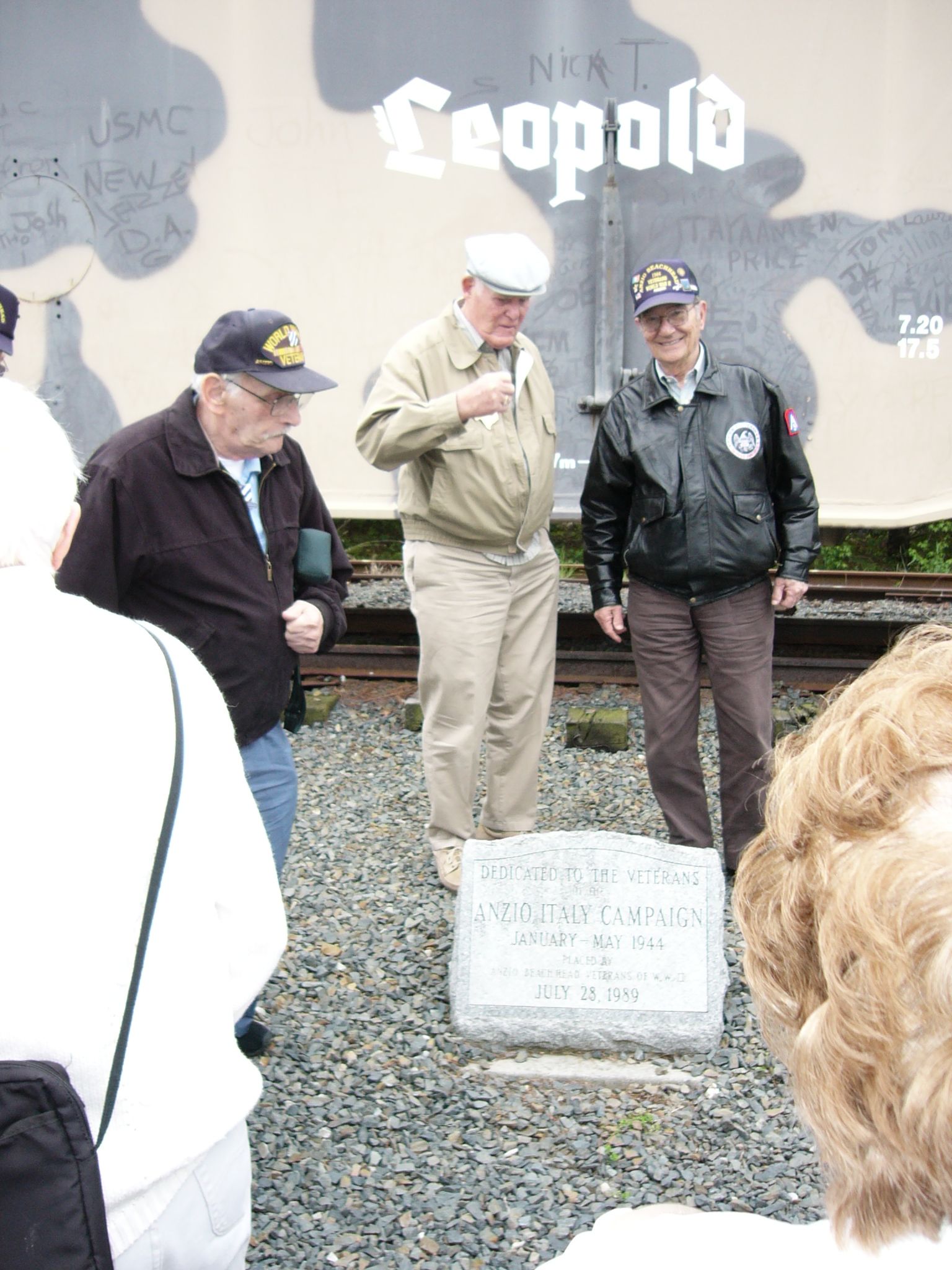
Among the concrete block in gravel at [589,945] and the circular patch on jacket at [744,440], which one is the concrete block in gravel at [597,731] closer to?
the circular patch on jacket at [744,440]

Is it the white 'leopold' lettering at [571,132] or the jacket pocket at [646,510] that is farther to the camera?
the white 'leopold' lettering at [571,132]

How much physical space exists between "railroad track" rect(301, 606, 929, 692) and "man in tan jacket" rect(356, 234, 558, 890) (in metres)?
1.96

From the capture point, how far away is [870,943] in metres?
0.78

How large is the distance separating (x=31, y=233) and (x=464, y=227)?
187cm

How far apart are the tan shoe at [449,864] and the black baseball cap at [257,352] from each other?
188cm

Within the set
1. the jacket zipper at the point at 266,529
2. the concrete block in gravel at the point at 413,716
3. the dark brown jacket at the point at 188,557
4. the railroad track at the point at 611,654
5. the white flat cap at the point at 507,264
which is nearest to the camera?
the dark brown jacket at the point at 188,557

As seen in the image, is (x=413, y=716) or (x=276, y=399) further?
(x=413, y=716)

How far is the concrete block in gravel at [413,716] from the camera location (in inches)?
226

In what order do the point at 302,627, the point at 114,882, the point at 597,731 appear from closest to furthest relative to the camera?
the point at 114,882
the point at 302,627
the point at 597,731

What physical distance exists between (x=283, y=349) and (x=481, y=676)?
152cm

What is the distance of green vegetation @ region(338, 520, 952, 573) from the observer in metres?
9.55

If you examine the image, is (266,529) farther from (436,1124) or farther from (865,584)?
(865,584)

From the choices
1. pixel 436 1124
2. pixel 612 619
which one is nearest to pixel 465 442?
pixel 612 619

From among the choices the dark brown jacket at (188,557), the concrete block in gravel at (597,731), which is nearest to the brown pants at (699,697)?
the concrete block in gravel at (597,731)
